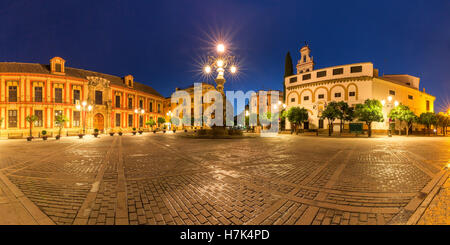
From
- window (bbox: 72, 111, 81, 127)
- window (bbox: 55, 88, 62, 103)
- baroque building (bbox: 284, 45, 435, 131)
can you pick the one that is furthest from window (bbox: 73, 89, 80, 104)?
baroque building (bbox: 284, 45, 435, 131)

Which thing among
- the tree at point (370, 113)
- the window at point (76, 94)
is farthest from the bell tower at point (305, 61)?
the window at point (76, 94)

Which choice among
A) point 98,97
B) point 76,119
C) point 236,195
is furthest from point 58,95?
point 236,195

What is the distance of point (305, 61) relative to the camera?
1673 inches

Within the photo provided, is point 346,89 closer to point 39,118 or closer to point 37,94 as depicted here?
point 39,118

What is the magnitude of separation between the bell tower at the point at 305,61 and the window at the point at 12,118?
5537cm

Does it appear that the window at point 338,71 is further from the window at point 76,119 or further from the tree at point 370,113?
Result: the window at point 76,119

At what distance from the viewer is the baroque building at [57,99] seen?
87.4 ft

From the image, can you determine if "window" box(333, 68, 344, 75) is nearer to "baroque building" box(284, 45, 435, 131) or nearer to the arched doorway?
"baroque building" box(284, 45, 435, 131)

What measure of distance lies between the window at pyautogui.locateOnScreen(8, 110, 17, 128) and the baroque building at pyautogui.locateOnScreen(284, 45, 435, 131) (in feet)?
164

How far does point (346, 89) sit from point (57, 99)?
52486mm

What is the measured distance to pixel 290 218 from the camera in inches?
105
